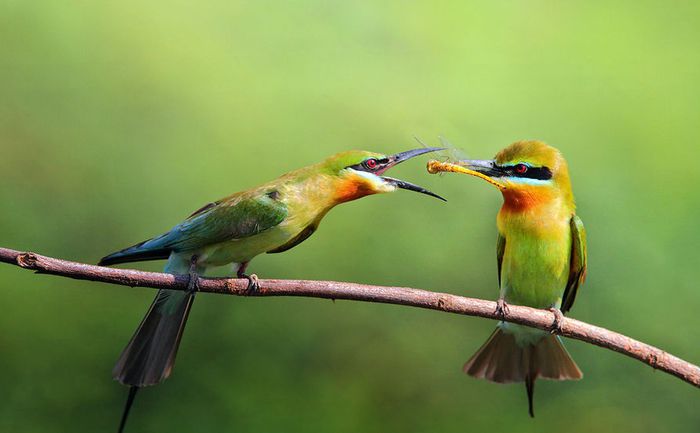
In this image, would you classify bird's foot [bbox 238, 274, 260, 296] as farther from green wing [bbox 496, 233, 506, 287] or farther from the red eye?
green wing [bbox 496, 233, 506, 287]

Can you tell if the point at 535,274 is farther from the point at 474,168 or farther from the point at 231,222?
the point at 231,222

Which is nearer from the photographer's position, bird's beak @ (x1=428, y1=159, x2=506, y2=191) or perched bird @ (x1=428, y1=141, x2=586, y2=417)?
bird's beak @ (x1=428, y1=159, x2=506, y2=191)

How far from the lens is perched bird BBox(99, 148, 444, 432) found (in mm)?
1907

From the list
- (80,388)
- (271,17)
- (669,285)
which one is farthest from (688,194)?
(80,388)

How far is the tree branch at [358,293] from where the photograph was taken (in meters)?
1.70

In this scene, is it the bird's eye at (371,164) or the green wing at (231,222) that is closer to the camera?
the bird's eye at (371,164)

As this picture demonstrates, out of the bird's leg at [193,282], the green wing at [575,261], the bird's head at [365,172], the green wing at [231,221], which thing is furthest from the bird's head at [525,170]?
the bird's leg at [193,282]

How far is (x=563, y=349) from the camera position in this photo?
8.96ft

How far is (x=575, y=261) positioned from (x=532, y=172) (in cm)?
62

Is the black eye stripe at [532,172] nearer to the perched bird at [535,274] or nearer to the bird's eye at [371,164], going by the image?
the perched bird at [535,274]

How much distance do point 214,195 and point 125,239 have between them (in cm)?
40

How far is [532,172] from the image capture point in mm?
2191

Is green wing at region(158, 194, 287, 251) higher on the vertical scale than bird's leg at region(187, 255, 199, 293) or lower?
higher

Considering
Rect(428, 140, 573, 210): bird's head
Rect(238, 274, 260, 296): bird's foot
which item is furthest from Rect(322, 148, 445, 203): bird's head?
Rect(238, 274, 260, 296): bird's foot
